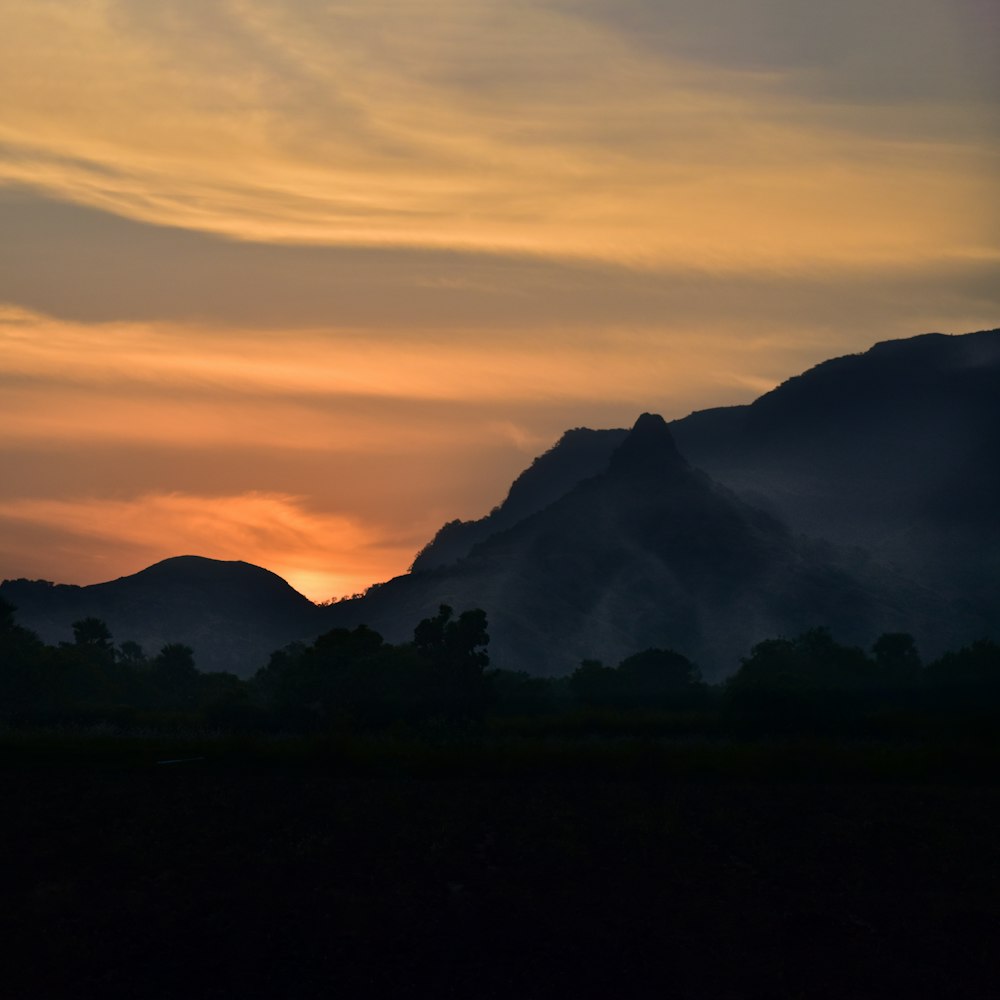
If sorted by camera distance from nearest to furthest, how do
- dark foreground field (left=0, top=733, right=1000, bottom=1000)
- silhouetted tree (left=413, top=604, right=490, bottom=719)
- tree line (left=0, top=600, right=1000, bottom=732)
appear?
dark foreground field (left=0, top=733, right=1000, bottom=1000) < tree line (left=0, top=600, right=1000, bottom=732) < silhouetted tree (left=413, top=604, right=490, bottom=719)

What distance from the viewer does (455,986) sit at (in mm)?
29938

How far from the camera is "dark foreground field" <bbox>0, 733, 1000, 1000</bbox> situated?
30797mm

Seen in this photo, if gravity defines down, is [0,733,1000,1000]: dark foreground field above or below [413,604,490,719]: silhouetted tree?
below

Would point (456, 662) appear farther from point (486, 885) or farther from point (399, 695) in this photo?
point (486, 885)

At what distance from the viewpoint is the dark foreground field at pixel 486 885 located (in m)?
30.8

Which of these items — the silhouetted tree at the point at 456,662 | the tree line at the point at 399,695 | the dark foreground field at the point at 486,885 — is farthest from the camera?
the silhouetted tree at the point at 456,662

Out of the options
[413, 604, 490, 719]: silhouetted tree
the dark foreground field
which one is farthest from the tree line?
the dark foreground field

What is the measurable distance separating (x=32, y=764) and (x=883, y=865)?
44.0 meters

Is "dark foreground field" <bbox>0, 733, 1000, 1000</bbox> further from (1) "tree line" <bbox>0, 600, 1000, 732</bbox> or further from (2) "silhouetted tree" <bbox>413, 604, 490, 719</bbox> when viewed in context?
(2) "silhouetted tree" <bbox>413, 604, 490, 719</bbox>

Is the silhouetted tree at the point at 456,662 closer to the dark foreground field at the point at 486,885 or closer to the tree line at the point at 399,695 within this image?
the tree line at the point at 399,695

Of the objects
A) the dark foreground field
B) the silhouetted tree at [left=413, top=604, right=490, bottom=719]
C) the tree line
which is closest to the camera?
the dark foreground field

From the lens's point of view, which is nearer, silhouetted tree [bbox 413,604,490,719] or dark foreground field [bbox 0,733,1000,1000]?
dark foreground field [bbox 0,733,1000,1000]

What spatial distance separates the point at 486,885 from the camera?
40.0 m

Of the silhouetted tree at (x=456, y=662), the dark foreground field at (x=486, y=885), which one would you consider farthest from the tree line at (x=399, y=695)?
the dark foreground field at (x=486, y=885)
